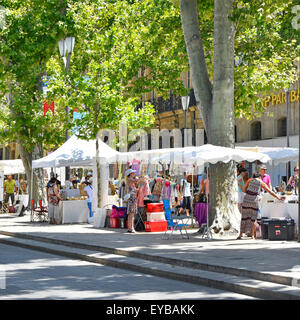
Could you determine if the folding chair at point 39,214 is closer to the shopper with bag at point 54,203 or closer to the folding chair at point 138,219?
the shopper with bag at point 54,203

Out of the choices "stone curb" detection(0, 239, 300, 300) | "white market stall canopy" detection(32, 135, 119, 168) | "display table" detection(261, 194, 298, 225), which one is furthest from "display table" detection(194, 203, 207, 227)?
"stone curb" detection(0, 239, 300, 300)

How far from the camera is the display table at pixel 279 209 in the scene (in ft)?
56.2

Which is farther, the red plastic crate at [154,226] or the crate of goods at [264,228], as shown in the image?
the red plastic crate at [154,226]

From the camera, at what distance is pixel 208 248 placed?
14.8 meters

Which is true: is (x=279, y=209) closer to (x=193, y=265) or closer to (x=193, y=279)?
(x=193, y=265)

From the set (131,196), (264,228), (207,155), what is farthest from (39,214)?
(264,228)

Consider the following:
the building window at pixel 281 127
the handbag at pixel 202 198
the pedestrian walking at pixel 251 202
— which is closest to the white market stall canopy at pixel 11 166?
the building window at pixel 281 127

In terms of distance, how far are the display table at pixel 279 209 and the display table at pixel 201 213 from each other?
207 cm

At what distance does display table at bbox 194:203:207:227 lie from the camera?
20122mm

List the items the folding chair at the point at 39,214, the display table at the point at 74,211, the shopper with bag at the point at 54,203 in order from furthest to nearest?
the folding chair at the point at 39,214
the display table at the point at 74,211
the shopper with bag at the point at 54,203

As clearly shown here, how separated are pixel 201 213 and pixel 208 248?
545cm

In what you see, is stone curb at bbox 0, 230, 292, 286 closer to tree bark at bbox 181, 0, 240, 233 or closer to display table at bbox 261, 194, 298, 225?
tree bark at bbox 181, 0, 240, 233
